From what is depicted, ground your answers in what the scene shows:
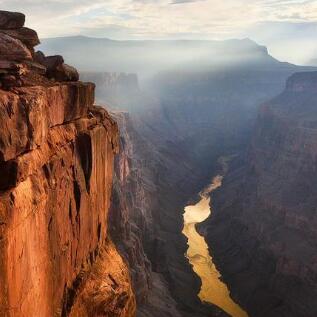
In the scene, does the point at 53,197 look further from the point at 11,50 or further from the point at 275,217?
the point at 275,217

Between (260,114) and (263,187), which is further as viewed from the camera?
(260,114)

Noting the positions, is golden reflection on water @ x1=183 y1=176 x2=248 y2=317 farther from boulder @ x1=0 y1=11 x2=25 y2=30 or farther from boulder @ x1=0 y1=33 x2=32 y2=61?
boulder @ x1=0 y1=33 x2=32 y2=61

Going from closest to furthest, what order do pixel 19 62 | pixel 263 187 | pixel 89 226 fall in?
pixel 19 62, pixel 89 226, pixel 263 187

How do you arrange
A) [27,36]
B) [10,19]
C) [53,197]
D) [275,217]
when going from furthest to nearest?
[275,217] < [27,36] < [10,19] < [53,197]

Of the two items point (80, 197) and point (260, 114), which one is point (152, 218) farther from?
point (80, 197)

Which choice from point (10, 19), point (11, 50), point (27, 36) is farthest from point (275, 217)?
point (11, 50)

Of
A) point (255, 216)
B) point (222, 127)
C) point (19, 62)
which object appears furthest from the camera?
point (222, 127)

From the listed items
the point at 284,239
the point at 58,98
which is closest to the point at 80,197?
the point at 58,98

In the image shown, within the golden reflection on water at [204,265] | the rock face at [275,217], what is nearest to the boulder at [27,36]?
the golden reflection on water at [204,265]
